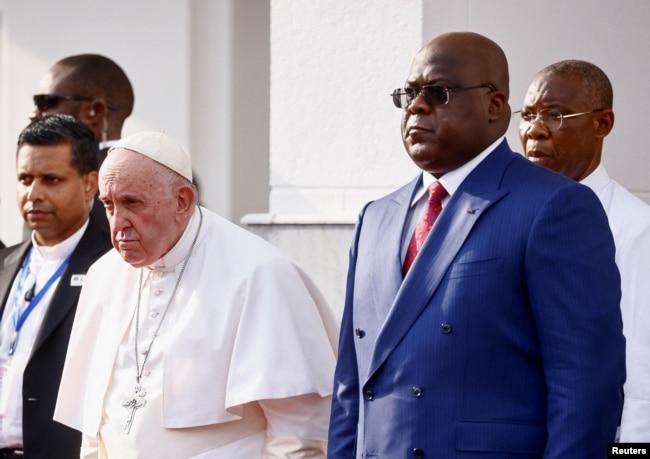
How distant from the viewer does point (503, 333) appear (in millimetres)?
3229

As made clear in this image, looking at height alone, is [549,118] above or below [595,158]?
above

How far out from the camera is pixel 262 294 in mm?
4082

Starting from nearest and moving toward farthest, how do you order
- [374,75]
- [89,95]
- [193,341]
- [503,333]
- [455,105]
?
[503,333]
[455,105]
[193,341]
[374,75]
[89,95]

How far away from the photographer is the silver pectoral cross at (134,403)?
158 inches

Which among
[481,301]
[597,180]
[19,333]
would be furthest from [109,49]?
[481,301]

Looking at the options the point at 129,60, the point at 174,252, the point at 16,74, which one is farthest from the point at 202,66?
the point at 174,252

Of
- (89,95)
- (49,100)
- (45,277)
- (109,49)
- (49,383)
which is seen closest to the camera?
(49,383)

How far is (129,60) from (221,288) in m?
4.47

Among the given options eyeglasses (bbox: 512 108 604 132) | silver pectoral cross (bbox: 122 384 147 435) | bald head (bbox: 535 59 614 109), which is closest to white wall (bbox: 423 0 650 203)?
bald head (bbox: 535 59 614 109)

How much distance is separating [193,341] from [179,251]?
0.35 metres

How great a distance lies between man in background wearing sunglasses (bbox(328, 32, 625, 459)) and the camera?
3.15 meters

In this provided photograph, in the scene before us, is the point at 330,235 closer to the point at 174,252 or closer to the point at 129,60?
the point at 174,252

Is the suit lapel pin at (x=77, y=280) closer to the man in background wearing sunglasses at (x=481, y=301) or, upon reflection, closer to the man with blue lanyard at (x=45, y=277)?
the man with blue lanyard at (x=45, y=277)

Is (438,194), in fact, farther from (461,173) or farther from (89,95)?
(89,95)
